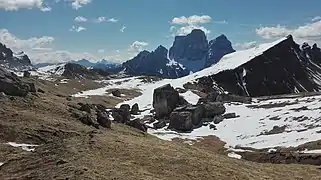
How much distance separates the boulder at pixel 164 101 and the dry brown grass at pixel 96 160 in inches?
2780

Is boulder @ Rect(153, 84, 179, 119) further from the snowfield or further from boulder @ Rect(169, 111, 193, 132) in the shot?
the snowfield

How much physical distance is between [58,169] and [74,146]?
8856mm

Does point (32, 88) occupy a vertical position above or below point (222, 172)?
above

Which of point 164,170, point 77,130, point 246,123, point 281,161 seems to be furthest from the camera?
point 246,123

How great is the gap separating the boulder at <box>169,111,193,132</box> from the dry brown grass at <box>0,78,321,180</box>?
5113cm

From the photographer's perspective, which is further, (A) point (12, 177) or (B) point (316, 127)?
(B) point (316, 127)

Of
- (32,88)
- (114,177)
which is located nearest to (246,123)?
(32,88)

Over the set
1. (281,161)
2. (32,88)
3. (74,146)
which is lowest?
(281,161)

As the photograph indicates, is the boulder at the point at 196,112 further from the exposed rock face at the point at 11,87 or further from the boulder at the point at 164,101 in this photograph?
the exposed rock face at the point at 11,87

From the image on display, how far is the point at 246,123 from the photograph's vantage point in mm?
104375

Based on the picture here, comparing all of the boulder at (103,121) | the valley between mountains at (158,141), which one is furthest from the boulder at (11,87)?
the boulder at (103,121)

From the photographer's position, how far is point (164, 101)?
131 m

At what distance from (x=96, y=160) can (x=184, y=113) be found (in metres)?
72.7

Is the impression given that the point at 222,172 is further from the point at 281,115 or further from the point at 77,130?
the point at 281,115
